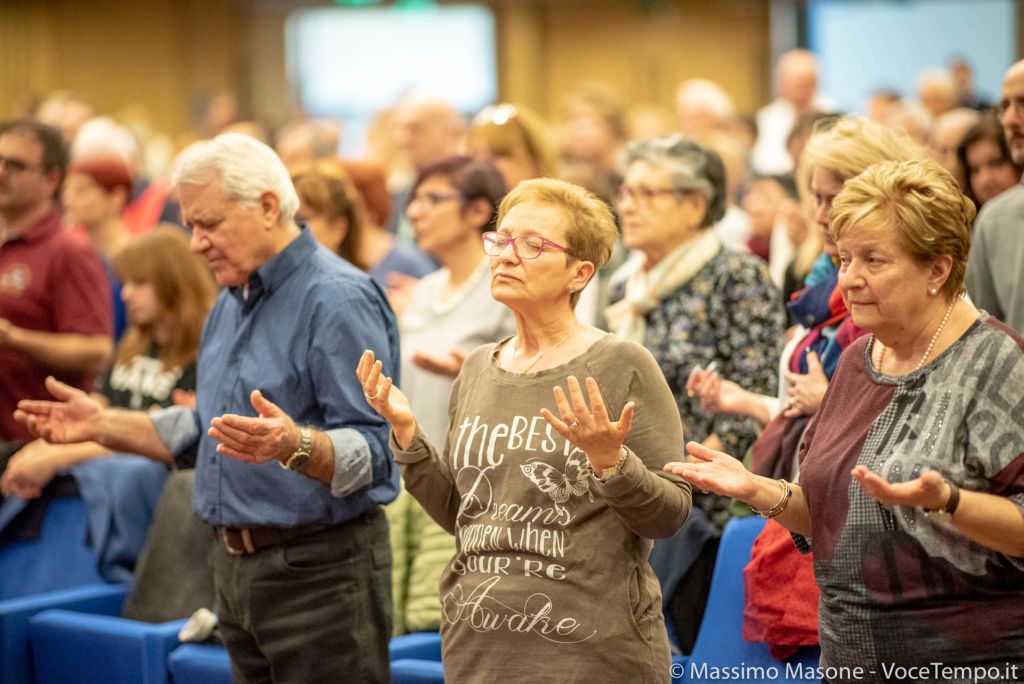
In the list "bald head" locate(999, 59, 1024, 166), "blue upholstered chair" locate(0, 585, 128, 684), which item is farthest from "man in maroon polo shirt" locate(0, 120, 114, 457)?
"bald head" locate(999, 59, 1024, 166)

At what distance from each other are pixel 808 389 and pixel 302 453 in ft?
3.46

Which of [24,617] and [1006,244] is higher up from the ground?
[1006,244]

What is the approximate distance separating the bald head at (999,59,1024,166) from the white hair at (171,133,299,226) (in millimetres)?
1634

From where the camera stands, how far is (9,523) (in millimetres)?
4449

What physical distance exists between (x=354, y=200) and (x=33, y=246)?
3.60ft

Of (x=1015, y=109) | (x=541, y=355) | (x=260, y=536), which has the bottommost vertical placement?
(x=260, y=536)

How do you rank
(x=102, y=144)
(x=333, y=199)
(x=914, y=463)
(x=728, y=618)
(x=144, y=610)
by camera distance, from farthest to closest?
(x=102, y=144) < (x=333, y=199) < (x=144, y=610) < (x=728, y=618) < (x=914, y=463)

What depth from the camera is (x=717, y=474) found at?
7.58ft

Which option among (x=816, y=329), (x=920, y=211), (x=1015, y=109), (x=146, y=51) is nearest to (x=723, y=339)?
(x=816, y=329)

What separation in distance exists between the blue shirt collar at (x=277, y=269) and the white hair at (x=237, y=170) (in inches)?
3.1

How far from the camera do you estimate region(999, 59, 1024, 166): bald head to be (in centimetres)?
312

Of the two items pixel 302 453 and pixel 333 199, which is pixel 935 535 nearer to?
pixel 302 453

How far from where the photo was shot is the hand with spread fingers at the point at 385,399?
2.54 m

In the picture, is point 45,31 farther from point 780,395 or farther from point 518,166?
point 780,395
